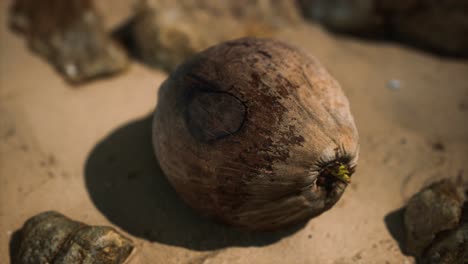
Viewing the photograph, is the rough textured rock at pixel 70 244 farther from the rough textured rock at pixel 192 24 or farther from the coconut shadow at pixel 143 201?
the rough textured rock at pixel 192 24

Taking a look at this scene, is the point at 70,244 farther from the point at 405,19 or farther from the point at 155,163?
the point at 405,19

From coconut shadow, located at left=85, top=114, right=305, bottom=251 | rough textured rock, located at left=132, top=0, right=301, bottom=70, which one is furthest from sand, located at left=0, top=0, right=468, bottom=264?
rough textured rock, located at left=132, top=0, right=301, bottom=70

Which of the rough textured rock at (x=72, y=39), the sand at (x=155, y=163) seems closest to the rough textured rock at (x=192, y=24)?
the sand at (x=155, y=163)

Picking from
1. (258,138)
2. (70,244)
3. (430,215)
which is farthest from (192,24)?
(430,215)

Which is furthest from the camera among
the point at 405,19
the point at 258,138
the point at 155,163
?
the point at 405,19

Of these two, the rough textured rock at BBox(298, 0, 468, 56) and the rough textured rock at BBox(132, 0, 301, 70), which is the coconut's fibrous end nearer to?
the rough textured rock at BBox(132, 0, 301, 70)

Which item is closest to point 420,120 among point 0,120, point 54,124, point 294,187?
point 294,187
